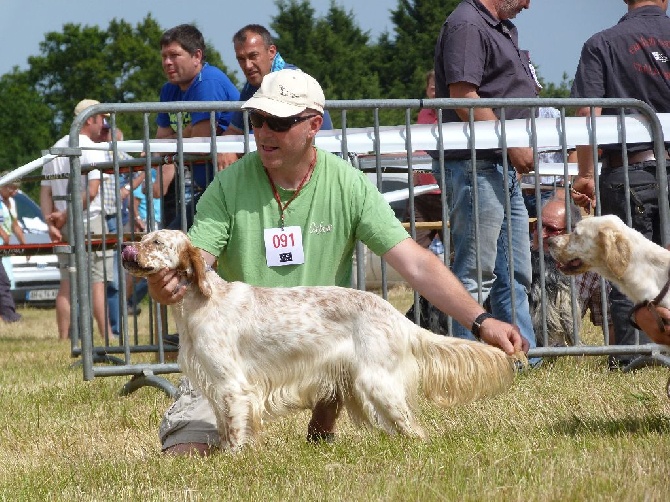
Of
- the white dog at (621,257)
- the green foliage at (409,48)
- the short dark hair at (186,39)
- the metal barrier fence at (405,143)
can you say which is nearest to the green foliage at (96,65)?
the green foliage at (409,48)

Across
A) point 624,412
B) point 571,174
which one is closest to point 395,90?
point 571,174

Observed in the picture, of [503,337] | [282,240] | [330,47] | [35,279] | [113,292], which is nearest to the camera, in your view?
[503,337]

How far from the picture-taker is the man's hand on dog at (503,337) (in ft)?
14.3

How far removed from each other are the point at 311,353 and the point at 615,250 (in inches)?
55.3

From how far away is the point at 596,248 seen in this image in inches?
210

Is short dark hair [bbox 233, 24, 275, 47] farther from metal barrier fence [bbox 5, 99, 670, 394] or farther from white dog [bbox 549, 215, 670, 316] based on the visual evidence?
white dog [bbox 549, 215, 670, 316]

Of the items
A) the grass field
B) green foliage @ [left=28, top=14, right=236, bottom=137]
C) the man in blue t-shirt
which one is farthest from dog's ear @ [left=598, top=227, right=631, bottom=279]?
green foliage @ [left=28, top=14, right=236, bottom=137]

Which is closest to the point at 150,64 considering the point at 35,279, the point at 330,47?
the point at 330,47

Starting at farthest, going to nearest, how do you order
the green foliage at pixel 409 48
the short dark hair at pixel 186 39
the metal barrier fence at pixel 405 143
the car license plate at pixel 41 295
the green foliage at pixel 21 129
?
the green foliage at pixel 409 48, the green foliage at pixel 21 129, the car license plate at pixel 41 295, the short dark hair at pixel 186 39, the metal barrier fence at pixel 405 143

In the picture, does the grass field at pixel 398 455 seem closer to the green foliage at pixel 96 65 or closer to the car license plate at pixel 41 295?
the car license plate at pixel 41 295

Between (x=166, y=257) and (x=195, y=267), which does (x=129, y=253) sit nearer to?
(x=166, y=257)

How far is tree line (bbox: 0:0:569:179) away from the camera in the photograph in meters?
42.0

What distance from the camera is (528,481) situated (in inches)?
150

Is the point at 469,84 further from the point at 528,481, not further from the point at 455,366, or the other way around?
the point at 528,481
